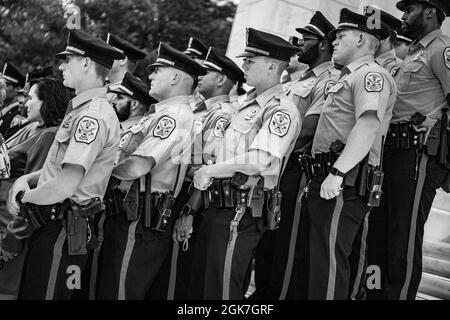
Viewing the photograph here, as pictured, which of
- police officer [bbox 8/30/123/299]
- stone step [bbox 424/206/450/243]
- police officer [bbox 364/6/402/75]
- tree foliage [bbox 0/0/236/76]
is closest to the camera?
police officer [bbox 8/30/123/299]

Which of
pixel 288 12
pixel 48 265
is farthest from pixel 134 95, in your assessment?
pixel 288 12

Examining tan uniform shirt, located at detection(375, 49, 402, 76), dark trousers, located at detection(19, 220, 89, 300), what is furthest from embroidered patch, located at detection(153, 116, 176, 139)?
tan uniform shirt, located at detection(375, 49, 402, 76)

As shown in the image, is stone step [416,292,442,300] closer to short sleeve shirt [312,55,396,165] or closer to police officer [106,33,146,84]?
short sleeve shirt [312,55,396,165]

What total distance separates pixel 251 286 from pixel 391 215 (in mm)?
1962

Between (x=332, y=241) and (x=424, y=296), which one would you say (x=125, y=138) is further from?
(x=424, y=296)

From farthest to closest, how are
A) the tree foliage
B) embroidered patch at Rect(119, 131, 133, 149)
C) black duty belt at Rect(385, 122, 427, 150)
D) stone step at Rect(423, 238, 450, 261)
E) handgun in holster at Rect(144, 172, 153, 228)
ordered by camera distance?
the tree foliage, stone step at Rect(423, 238, 450, 261), embroidered patch at Rect(119, 131, 133, 149), black duty belt at Rect(385, 122, 427, 150), handgun in holster at Rect(144, 172, 153, 228)

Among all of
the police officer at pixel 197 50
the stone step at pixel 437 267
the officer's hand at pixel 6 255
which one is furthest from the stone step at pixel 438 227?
the officer's hand at pixel 6 255

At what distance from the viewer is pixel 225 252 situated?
4.64 metres

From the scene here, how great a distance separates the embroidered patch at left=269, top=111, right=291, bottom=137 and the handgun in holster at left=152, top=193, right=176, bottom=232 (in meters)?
0.83

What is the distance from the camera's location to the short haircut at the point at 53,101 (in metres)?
4.99

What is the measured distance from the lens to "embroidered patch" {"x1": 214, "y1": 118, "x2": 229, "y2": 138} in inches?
214

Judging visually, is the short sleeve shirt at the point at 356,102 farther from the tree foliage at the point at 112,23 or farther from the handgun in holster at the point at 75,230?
the tree foliage at the point at 112,23

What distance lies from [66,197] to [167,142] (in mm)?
781
